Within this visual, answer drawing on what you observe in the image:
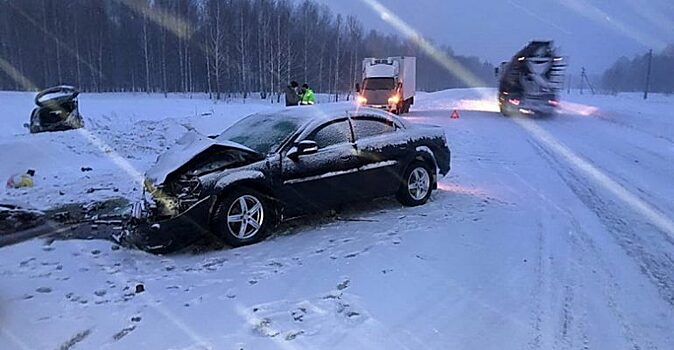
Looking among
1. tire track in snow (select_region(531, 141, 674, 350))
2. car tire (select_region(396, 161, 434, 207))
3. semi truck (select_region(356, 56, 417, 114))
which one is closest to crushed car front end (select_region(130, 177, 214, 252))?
car tire (select_region(396, 161, 434, 207))

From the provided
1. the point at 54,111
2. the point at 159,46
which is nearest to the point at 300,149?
the point at 54,111

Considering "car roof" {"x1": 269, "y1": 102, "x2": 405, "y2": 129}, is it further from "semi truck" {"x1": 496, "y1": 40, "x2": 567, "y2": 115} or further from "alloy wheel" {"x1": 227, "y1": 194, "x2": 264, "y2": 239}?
"semi truck" {"x1": 496, "y1": 40, "x2": 567, "y2": 115}

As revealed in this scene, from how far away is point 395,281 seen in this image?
480 centimetres

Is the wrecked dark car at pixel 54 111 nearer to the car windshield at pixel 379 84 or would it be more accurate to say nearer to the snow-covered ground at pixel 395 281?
the snow-covered ground at pixel 395 281

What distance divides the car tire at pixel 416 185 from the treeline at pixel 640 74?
360ft

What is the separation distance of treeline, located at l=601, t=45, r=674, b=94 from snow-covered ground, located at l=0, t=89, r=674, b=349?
110227 millimetres

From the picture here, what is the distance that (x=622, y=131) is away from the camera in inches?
704

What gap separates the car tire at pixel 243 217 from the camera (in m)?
5.76

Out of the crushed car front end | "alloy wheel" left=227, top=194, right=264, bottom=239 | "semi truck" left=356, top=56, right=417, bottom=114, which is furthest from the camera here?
"semi truck" left=356, top=56, right=417, bottom=114

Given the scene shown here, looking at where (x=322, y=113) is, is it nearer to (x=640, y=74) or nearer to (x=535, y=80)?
(x=535, y=80)

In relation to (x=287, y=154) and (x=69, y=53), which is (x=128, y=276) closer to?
(x=287, y=154)

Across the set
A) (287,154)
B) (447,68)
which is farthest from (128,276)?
(447,68)

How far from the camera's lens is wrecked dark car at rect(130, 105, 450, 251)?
5.67 m

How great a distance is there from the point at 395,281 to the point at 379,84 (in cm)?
2294
